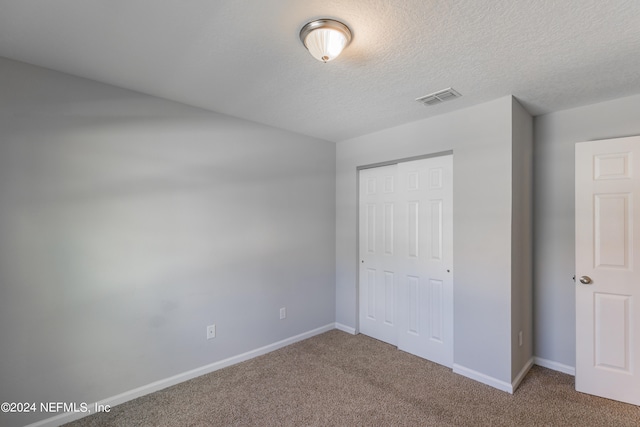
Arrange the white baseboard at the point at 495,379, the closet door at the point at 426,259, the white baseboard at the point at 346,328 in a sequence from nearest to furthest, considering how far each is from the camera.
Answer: the white baseboard at the point at 495,379, the closet door at the point at 426,259, the white baseboard at the point at 346,328

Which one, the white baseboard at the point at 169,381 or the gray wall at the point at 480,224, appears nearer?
the white baseboard at the point at 169,381

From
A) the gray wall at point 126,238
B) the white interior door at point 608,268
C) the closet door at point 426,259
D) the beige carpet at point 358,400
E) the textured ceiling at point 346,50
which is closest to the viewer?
the textured ceiling at point 346,50

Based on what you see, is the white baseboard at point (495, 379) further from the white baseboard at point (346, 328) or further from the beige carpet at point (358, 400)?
the white baseboard at point (346, 328)

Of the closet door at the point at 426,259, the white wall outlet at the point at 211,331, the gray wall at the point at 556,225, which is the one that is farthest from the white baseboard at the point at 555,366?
the white wall outlet at the point at 211,331

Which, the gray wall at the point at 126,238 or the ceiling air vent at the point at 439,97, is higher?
the ceiling air vent at the point at 439,97

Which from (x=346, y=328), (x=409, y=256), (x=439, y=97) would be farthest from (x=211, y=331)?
(x=439, y=97)

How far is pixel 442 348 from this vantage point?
2957mm

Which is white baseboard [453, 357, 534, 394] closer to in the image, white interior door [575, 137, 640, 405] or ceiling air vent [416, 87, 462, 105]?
white interior door [575, 137, 640, 405]

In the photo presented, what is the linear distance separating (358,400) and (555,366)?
1.97m

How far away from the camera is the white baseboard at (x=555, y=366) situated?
2.72 metres

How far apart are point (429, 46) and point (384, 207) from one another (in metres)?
1.99

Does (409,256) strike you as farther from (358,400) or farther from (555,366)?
(555,366)

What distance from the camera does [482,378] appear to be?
2580 millimetres

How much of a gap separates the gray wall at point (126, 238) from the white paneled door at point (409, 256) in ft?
3.27
